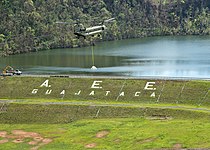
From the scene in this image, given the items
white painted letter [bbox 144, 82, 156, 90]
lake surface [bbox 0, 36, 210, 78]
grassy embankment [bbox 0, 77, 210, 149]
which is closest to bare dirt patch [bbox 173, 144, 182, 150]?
grassy embankment [bbox 0, 77, 210, 149]

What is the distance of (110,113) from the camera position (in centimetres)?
7169

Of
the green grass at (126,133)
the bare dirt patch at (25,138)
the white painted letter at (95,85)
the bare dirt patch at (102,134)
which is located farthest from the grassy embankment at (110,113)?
the bare dirt patch at (25,138)

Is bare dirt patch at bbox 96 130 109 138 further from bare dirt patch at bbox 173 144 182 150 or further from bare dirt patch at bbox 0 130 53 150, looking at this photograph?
bare dirt patch at bbox 173 144 182 150

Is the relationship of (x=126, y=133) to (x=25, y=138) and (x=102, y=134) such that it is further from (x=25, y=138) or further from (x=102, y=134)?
(x=25, y=138)

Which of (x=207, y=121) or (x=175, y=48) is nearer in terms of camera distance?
(x=207, y=121)

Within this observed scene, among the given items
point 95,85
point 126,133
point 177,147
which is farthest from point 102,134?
point 95,85

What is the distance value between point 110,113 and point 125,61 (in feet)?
167

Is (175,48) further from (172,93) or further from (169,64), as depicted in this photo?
(172,93)

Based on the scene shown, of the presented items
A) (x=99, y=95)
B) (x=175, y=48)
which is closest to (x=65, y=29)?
(x=175, y=48)

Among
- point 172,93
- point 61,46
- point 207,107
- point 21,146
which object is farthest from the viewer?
point 61,46

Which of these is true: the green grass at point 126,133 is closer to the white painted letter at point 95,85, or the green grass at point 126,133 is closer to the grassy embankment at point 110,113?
the grassy embankment at point 110,113

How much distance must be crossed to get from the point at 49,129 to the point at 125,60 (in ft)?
196

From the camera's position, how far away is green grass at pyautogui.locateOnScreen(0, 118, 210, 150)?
52.9 meters

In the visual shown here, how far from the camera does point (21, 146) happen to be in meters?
58.2
